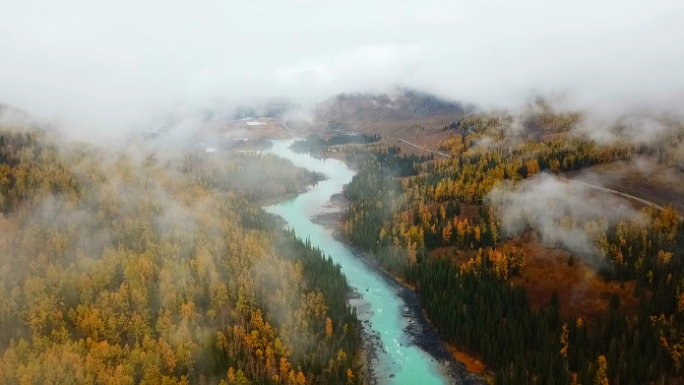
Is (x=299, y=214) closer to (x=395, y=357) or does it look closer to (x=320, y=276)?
(x=320, y=276)

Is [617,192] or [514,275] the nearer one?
[514,275]

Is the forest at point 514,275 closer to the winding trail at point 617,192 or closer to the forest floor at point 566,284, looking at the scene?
the forest floor at point 566,284

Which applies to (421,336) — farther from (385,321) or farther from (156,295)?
(156,295)

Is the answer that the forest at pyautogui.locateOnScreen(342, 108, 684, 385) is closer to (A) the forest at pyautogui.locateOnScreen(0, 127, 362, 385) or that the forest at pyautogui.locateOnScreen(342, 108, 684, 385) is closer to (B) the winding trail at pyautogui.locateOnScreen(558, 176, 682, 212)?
(B) the winding trail at pyautogui.locateOnScreen(558, 176, 682, 212)

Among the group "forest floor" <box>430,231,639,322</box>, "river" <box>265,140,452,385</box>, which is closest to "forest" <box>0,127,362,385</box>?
"river" <box>265,140,452,385</box>

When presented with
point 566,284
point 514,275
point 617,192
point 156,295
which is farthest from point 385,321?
point 617,192

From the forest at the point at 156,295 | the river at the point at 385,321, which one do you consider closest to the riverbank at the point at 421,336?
the river at the point at 385,321

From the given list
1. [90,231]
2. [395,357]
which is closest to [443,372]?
[395,357]
